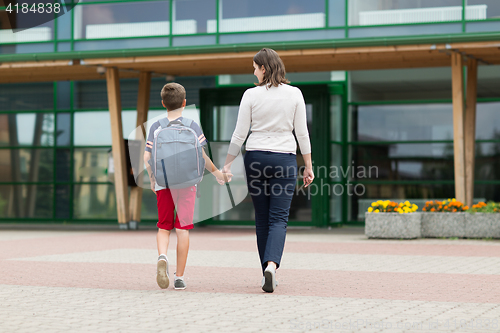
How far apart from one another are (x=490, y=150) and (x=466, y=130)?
2.45 m

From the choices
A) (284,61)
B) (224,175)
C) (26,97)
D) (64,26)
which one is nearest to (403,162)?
(284,61)

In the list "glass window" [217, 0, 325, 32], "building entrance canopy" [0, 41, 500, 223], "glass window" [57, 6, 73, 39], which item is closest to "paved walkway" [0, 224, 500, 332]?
"building entrance canopy" [0, 41, 500, 223]

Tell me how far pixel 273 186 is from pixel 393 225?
7.67 meters

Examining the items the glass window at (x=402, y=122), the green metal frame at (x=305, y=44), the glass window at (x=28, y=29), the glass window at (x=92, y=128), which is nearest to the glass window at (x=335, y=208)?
the glass window at (x=402, y=122)

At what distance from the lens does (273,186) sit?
5.70 metres

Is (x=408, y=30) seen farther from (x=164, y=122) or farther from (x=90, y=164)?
(x=164, y=122)

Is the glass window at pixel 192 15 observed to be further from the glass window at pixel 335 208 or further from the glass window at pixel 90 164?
the glass window at pixel 335 208

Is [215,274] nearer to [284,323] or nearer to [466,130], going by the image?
[284,323]

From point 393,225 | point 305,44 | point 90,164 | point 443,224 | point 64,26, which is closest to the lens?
point 393,225

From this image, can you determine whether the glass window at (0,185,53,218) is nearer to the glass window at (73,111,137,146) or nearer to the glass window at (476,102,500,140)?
the glass window at (73,111,137,146)

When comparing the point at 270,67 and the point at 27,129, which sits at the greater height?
the point at 27,129

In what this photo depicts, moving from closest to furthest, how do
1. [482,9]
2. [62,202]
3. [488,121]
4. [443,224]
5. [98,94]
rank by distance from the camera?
[443,224] → [482,9] → [488,121] → [98,94] → [62,202]

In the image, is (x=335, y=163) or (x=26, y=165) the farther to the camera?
(x=26, y=165)

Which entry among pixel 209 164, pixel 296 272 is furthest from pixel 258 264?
pixel 209 164
